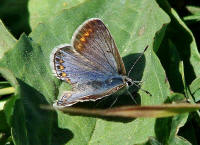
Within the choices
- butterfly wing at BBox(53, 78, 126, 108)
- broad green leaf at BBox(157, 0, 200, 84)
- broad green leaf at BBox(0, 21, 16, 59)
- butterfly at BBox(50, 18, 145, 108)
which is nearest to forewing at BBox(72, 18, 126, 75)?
butterfly at BBox(50, 18, 145, 108)

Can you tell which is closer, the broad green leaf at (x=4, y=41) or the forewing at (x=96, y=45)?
the forewing at (x=96, y=45)

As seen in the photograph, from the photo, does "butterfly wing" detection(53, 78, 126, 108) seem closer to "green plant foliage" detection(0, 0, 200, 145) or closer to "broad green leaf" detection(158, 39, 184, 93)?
"green plant foliage" detection(0, 0, 200, 145)

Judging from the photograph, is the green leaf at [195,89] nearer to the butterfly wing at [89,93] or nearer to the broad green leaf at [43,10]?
the butterfly wing at [89,93]

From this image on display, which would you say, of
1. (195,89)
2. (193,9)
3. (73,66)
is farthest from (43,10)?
(195,89)

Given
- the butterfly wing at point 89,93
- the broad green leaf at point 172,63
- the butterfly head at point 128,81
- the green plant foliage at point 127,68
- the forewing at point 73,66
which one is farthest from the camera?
the broad green leaf at point 172,63

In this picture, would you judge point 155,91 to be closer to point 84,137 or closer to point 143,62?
point 143,62

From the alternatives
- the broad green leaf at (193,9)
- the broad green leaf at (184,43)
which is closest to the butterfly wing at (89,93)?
the broad green leaf at (184,43)
